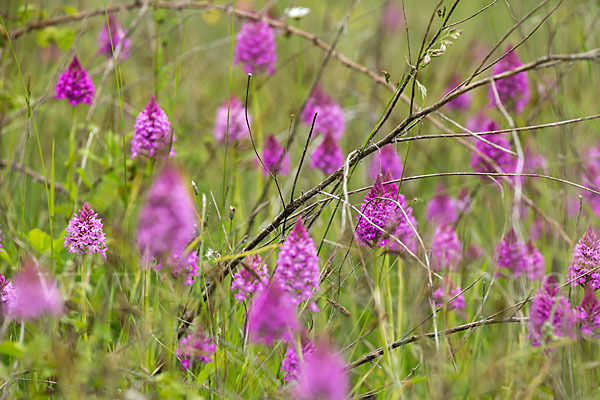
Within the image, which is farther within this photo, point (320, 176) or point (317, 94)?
point (320, 176)

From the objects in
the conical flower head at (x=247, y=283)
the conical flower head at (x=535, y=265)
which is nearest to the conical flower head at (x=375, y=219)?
the conical flower head at (x=247, y=283)

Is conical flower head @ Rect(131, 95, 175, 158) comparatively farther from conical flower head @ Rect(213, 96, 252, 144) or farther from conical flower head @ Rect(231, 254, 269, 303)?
conical flower head @ Rect(213, 96, 252, 144)

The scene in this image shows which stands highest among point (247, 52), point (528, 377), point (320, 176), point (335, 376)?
point (247, 52)

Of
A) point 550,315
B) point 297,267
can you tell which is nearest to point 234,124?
point 297,267

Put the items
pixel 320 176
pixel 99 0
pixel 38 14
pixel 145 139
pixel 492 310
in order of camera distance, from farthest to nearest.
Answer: pixel 99 0, pixel 320 176, pixel 38 14, pixel 492 310, pixel 145 139

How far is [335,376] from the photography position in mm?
936

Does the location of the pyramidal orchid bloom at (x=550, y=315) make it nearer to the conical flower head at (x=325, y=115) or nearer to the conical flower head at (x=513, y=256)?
the conical flower head at (x=513, y=256)

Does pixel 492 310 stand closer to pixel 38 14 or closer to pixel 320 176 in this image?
pixel 320 176

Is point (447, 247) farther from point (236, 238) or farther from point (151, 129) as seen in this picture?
point (151, 129)

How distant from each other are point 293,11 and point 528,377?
1771mm

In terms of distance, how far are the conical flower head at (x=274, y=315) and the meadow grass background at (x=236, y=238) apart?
10 cm

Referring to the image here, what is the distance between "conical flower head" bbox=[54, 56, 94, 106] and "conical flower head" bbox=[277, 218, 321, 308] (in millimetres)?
1027

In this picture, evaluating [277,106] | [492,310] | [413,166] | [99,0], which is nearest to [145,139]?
[492,310]

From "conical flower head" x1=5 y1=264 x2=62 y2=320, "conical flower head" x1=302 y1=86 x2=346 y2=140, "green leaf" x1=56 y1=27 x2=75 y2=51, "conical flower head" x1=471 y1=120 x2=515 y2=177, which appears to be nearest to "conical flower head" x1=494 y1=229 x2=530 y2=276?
"conical flower head" x1=471 y1=120 x2=515 y2=177
